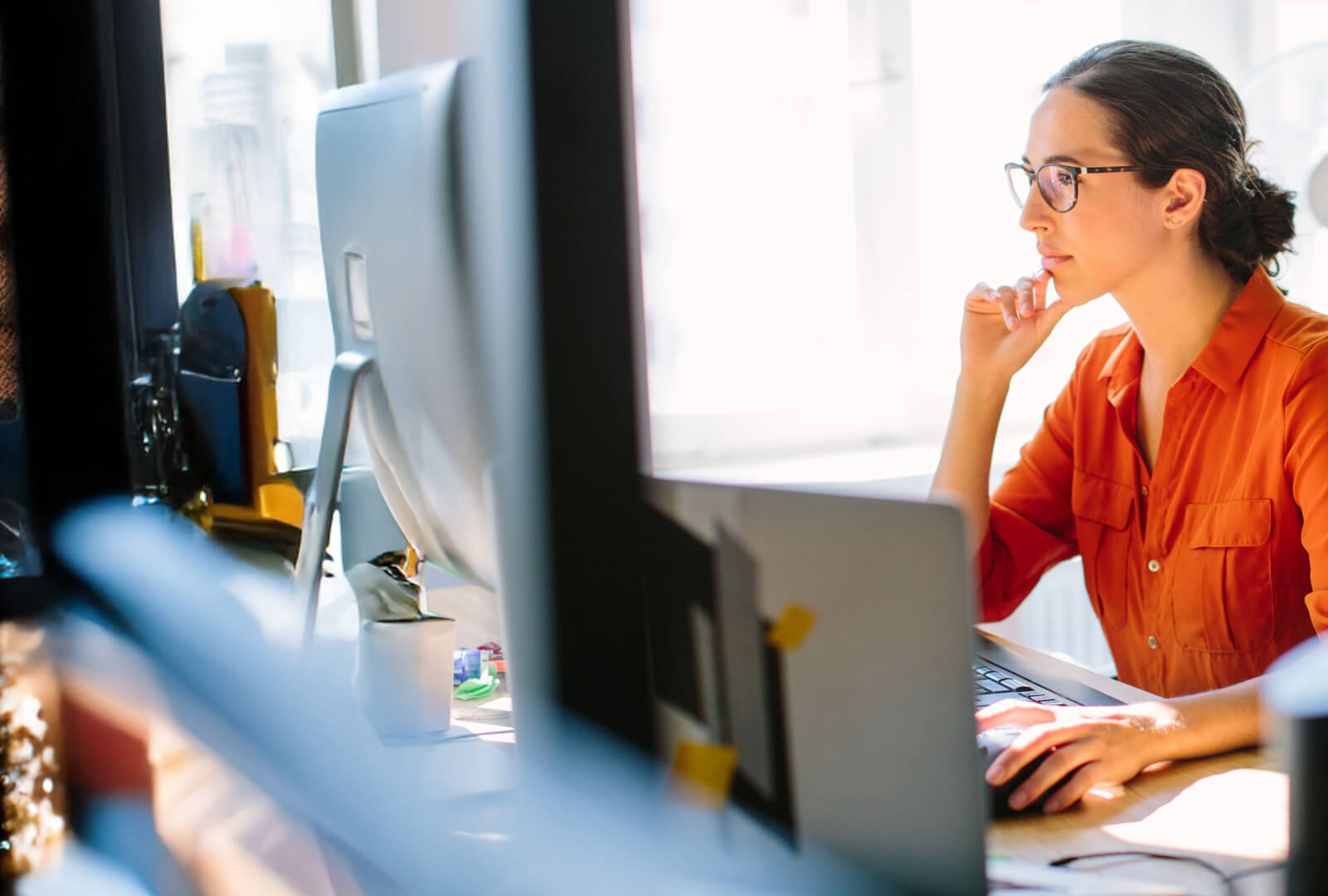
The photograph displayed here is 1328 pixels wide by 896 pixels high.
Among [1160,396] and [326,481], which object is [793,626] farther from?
[1160,396]

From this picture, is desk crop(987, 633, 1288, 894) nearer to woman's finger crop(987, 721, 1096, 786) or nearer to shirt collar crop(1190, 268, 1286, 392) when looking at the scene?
woman's finger crop(987, 721, 1096, 786)

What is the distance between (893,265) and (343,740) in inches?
83.5

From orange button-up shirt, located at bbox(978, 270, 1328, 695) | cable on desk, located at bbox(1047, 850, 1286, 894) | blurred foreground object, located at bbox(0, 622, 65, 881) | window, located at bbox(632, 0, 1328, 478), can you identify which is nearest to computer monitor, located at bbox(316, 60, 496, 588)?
blurred foreground object, located at bbox(0, 622, 65, 881)

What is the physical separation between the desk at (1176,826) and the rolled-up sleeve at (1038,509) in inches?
29.0

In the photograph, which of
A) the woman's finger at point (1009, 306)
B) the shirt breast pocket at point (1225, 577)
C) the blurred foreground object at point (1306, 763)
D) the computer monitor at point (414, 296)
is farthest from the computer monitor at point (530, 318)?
the woman's finger at point (1009, 306)

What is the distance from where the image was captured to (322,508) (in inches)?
34.0

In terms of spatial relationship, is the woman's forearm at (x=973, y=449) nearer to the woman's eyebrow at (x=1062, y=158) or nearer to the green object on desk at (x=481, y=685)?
the woman's eyebrow at (x=1062, y=158)

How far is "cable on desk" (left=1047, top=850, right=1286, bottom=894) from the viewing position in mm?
761

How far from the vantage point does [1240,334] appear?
57.8 inches

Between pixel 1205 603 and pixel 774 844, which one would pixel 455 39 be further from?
pixel 1205 603

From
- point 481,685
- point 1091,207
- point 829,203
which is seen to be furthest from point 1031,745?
point 829,203

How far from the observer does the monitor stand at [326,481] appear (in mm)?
836

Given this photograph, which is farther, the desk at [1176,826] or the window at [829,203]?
the window at [829,203]

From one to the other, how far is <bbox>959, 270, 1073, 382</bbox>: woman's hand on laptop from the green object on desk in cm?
87
